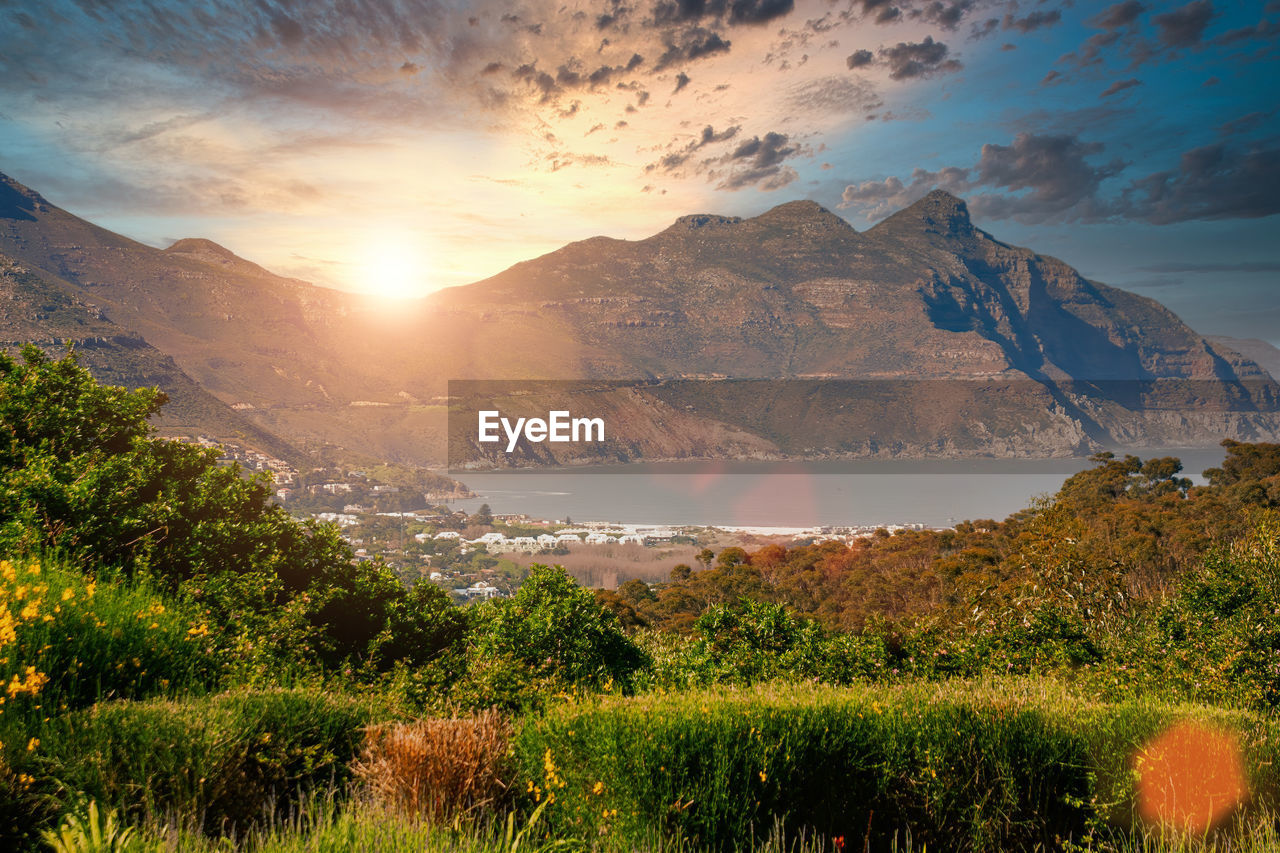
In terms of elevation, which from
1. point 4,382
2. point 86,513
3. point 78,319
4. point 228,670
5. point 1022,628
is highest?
point 78,319

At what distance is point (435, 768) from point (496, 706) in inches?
83.7

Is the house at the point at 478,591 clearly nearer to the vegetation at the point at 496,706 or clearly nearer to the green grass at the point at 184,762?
the vegetation at the point at 496,706

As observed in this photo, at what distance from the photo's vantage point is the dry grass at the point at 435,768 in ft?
16.9

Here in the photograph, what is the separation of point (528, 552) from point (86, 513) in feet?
218

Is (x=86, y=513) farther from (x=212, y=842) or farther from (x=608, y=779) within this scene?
(x=608, y=779)

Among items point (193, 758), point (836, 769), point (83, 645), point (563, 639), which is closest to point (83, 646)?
point (83, 645)

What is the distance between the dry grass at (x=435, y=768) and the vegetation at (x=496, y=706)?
2 centimetres

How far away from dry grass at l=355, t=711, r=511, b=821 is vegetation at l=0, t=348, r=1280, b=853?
0.8 inches

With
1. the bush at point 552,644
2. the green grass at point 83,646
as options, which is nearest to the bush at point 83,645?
the green grass at point 83,646

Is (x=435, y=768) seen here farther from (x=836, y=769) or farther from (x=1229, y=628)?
(x=1229, y=628)

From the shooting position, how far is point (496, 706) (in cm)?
739

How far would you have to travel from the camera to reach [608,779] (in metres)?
4.91

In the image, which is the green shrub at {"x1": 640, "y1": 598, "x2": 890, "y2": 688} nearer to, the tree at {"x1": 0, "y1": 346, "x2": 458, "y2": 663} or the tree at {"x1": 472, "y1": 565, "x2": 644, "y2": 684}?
the tree at {"x1": 472, "y1": 565, "x2": 644, "y2": 684}

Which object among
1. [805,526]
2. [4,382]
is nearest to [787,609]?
[4,382]
